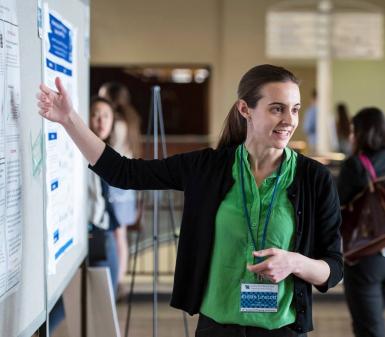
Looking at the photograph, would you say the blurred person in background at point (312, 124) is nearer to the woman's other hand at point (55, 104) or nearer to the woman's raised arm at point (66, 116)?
the woman's raised arm at point (66, 116)

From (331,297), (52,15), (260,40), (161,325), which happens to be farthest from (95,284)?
(260,40)

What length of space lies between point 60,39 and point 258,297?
977 mm

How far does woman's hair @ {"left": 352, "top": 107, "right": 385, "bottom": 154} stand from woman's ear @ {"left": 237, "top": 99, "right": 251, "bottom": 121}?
1861 millimetres

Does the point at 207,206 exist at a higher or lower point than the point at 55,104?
lower

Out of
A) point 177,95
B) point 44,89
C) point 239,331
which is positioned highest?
point 177,95

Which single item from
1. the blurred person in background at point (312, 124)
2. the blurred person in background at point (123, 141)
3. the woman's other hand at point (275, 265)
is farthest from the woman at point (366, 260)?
the blurred person in background at point (312, 124)

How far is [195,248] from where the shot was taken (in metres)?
2.11

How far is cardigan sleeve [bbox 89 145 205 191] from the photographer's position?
207 centimetres

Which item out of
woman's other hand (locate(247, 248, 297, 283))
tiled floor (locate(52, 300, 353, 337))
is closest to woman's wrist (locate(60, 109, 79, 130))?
woman's other hand (locate(247, 248, 297, 283))

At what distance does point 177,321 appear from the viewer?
5.56 m

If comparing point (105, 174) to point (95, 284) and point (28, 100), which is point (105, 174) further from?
point (95, 284)

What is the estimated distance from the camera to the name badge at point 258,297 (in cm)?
201

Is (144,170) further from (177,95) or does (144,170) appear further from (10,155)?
(177,95)

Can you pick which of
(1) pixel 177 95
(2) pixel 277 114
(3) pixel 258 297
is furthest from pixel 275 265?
(1) pixel 177 95
